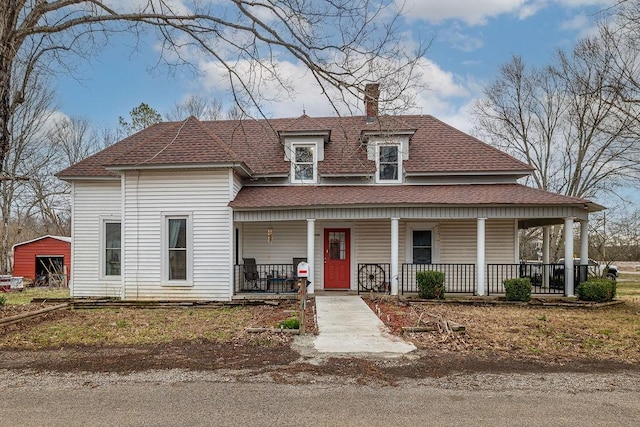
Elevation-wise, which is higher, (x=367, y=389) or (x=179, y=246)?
(x=179, y=246)

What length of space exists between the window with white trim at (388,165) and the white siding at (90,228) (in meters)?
9.00

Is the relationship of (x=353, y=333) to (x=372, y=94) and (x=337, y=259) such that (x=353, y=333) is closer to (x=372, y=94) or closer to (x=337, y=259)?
(x=372, y=94)

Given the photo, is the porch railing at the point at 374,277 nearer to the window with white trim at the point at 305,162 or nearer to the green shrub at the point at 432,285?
the green shrub at the point at 432,285

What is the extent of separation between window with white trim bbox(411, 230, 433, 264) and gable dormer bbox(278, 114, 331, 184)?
4.10 meters

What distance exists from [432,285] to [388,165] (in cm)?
461

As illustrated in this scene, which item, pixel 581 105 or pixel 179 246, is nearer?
pixel 179 246

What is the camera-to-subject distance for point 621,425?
4.16 meters

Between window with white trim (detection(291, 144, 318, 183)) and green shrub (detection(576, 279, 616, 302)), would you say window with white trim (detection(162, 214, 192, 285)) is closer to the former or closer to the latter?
window with white trim (detection(291, 144, 318, 183))

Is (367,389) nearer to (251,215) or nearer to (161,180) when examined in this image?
(251,215)

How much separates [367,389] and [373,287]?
30.2ft

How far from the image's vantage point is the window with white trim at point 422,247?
48.3 feet

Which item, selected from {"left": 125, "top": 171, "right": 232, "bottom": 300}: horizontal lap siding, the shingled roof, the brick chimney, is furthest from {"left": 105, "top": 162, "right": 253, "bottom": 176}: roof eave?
the brick chimney

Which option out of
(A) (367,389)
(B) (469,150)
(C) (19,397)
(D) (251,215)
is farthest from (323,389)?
(B) (469,150)

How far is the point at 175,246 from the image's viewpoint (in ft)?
42.6
